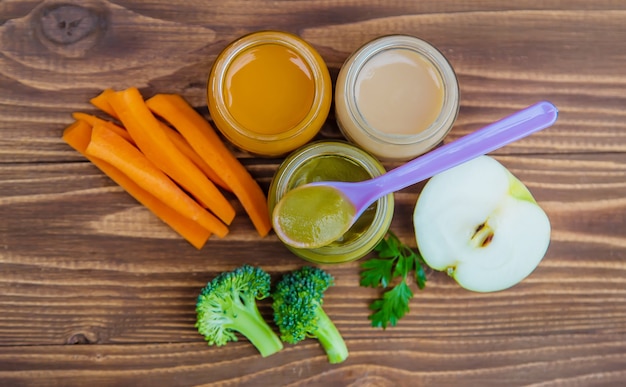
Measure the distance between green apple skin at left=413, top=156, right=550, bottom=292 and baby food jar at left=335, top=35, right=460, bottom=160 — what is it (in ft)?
0.51

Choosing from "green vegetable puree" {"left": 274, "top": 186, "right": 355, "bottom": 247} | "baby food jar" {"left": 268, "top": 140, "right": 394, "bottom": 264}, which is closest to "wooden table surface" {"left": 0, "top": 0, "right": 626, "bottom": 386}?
"baby food jar" {"left": 268, "top": 140, "right": 394, "bottom": 264}

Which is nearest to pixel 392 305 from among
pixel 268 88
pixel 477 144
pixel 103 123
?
pixel 477 144

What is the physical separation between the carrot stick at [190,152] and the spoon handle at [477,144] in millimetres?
391

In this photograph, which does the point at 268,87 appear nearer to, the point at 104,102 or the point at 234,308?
the point at 104,102

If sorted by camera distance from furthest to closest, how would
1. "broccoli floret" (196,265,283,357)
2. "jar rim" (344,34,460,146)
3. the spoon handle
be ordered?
"broccoli floret" (196,265,283,357)
"jar rim" (344,34,460,146)
the spoon handle

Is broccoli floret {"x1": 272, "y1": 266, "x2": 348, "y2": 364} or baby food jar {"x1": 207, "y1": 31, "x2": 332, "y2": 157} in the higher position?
baby food jar {"x1": 207, "y1": 31, "x2": 332, "y2": 157}

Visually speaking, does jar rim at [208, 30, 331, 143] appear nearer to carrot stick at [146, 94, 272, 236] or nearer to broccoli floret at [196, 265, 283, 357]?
carrot stick at [146, 94, 272, 236]

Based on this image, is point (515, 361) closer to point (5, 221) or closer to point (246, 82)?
point (246, 82)

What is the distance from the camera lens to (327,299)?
54.4 inches

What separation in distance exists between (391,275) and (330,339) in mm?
204

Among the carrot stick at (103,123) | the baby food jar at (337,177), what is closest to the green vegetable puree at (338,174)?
the baby food jar at (337,177)

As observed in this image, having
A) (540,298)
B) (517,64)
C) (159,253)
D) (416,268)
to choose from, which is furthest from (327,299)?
(517,64)

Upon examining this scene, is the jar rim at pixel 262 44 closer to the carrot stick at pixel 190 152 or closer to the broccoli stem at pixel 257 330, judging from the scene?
the carrot stick at pixel 190 152

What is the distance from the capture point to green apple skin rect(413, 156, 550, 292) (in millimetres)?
1302
